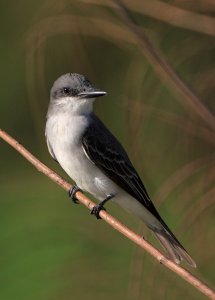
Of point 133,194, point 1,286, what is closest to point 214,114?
point 133,194

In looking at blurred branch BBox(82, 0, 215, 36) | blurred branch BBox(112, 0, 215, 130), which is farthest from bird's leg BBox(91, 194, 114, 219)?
blurred branch BBox(112, 0, 215, 130)

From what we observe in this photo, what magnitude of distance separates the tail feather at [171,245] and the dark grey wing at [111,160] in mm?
94

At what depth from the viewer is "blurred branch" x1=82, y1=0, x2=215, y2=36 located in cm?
178

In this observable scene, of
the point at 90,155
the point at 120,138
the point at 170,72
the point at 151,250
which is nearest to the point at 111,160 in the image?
the point at 90,155

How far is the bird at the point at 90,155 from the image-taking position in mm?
2838

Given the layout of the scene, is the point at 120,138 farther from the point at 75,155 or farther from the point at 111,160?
the point at 75,155

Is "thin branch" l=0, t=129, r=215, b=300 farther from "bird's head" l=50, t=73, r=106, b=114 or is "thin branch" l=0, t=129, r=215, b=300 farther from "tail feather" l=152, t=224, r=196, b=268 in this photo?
"bird's head" l=50, t=73, r=106, b=114

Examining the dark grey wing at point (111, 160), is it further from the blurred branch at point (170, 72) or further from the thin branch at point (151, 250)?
the blurred branch at point (170, 72)

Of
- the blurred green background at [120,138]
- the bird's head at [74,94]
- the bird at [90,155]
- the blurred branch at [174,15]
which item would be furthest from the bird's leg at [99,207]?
the blurred branch at [174,15]

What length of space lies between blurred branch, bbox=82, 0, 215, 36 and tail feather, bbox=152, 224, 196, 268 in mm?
963

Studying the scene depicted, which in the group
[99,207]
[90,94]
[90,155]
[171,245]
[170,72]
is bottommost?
[171,245]

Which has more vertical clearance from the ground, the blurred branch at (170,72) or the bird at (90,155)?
the blurred branch at (170,72)

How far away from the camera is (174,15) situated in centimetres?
185

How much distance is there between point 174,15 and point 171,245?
3.70 feet
